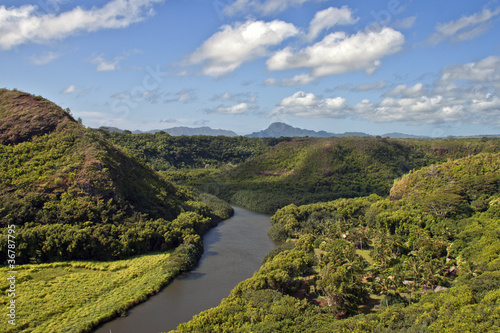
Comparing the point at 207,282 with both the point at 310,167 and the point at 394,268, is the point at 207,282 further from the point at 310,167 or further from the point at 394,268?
the point at 310,167

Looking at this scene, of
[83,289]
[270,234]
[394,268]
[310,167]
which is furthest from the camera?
[310,167]

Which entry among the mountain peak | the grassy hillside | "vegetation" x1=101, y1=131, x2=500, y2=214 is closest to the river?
the grassy hillside

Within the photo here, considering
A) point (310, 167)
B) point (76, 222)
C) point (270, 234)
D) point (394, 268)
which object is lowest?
point (270, 234)

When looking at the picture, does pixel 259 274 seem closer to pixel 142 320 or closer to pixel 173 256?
pixel 142 320

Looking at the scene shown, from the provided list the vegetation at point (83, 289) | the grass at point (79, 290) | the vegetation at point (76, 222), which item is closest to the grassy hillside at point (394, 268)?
the grass at point (79, 290)

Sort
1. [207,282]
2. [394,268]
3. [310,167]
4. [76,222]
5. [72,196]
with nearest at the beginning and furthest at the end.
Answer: [394,268], [207,282], [76,222], [72,196], [310,167]

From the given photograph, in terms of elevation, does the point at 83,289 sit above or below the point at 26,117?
below

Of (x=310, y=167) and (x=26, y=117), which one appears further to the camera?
(x=310, y=167)

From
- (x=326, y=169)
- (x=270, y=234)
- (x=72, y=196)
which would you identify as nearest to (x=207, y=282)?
(x=270, y=234)
